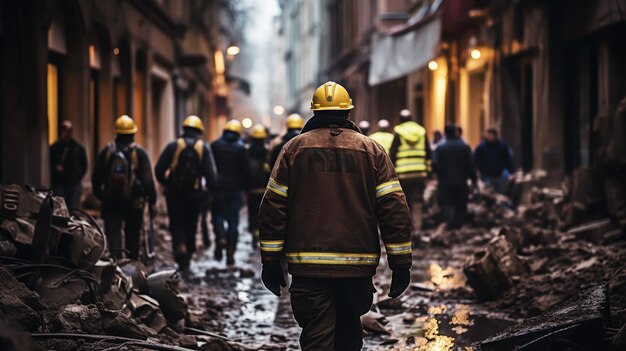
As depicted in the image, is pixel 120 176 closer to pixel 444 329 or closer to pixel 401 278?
pixel 444 329

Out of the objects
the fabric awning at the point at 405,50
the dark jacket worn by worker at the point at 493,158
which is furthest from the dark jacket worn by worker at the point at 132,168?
the fabric awning at the point at 405,50

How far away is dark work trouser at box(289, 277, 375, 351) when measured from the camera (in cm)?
580

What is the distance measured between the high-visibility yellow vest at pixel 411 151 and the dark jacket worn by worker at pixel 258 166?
6.50 feet

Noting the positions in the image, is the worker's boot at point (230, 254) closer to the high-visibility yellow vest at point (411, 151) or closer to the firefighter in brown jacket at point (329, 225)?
the high-visibility yellow vest at point (411, 151)

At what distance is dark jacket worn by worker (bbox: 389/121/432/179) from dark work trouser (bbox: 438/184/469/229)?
152cm

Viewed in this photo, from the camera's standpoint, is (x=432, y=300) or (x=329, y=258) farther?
(x=432, y=300)

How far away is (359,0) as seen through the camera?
4200 cm

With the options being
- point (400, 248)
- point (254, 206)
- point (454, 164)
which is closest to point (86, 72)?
point (254, 206)

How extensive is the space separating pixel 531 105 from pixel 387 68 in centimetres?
677

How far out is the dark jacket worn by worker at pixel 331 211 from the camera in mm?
5812

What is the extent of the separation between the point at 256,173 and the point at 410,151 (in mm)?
2312

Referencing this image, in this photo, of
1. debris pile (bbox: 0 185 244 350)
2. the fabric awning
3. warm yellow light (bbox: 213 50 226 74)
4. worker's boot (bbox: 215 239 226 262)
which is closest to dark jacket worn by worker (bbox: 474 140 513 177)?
the fabric awning

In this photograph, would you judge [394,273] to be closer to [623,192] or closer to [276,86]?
[623,192]

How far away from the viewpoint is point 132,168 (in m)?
11.1
